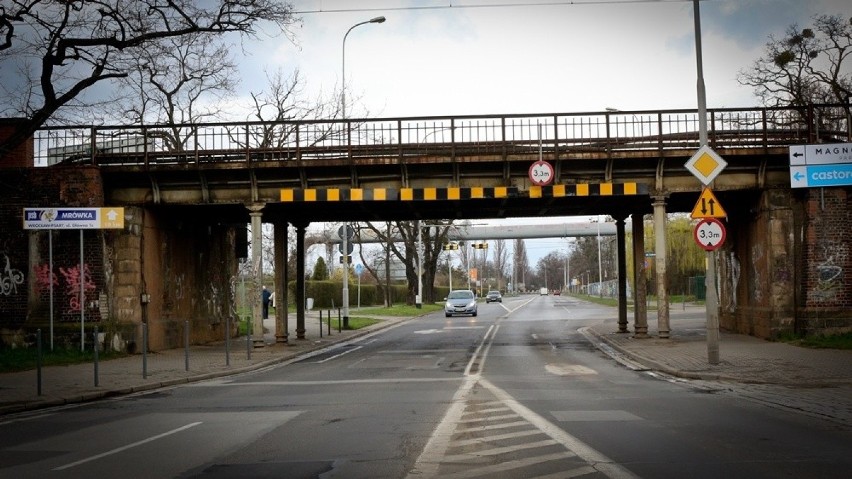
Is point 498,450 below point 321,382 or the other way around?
the other way around

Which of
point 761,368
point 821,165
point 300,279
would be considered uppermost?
point 821,165

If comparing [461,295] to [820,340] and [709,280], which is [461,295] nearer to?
[820,340]

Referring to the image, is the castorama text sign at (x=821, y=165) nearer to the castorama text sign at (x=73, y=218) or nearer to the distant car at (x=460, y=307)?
the castorama text sign at (x=73, y=218)

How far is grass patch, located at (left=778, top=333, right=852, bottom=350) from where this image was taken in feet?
70.3

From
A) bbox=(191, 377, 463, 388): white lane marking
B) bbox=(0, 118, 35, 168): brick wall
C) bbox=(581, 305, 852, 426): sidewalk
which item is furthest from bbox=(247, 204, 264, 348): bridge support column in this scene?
bbox=(581, 305, 852, 426): sidewalk

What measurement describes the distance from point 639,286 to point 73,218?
17894 mm

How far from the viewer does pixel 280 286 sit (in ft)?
94.7

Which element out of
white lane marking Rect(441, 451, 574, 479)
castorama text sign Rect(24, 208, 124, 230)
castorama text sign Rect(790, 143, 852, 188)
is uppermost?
castorama text sign Rect(790, 143, 852, 188)

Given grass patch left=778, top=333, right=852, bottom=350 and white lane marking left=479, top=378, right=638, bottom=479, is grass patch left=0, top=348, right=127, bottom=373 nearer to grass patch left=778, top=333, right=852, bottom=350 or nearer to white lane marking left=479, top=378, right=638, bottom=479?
white lane marking left=479, top=378, right=638, bottom=479

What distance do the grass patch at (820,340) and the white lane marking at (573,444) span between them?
11.6 m

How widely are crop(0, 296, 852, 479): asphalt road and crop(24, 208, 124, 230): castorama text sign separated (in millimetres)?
6466

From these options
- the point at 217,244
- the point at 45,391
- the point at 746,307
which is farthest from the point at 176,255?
the point at 746,307

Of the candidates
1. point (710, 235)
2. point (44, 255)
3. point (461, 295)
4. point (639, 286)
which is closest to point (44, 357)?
point (44, 255)

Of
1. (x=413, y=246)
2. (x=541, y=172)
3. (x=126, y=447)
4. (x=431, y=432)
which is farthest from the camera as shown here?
(x=413, y=246)
